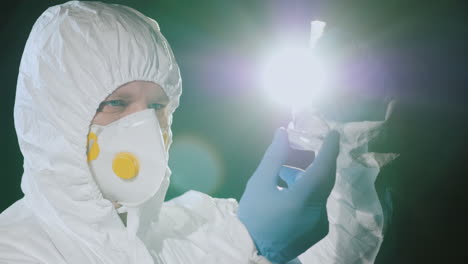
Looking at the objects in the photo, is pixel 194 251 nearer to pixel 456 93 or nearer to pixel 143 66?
pixel 143 66

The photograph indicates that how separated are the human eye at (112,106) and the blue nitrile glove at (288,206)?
43cm

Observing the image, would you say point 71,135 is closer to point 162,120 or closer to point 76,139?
point 76,139

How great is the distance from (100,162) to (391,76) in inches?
40.1

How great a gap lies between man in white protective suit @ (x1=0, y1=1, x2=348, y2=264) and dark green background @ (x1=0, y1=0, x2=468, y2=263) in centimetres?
35

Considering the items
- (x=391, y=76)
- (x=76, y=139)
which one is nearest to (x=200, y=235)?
(x=76, y=139)

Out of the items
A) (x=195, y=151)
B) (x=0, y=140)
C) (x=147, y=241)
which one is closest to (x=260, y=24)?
(x=195, y=151)

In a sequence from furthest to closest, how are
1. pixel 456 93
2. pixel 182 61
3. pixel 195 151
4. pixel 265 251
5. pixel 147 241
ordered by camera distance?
pixel 195 151, pixel 182 61, pixel 456 93, pixel 147 241, pixel 265 251

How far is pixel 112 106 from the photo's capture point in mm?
706

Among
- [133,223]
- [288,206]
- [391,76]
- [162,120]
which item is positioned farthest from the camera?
[391,76]

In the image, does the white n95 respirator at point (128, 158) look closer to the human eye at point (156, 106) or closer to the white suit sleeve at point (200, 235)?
the human eye at point (156, 106)

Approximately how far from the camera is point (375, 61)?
74 centimetres

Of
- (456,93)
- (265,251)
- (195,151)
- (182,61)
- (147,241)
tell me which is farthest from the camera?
(195,151)

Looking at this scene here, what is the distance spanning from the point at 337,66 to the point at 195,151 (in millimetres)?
964

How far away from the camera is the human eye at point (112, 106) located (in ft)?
2.29
